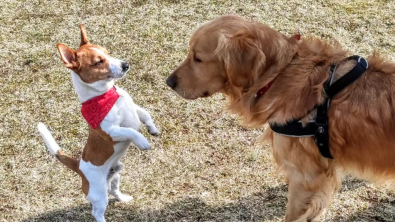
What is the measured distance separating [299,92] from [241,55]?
439 mm

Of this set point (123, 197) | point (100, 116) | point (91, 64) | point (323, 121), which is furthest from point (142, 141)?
point (323, 121)

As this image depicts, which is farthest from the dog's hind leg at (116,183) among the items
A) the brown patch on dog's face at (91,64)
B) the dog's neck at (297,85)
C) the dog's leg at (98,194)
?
the dog's neck at (297,85)

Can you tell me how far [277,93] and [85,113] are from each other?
4.54 ft

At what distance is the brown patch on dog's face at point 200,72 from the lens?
10.2 feet

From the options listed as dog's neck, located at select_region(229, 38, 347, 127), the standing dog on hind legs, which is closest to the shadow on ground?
the standing dog on hind legs

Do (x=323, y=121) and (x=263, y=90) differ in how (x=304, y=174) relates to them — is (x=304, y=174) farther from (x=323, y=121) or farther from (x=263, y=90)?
(x=263, y=90)

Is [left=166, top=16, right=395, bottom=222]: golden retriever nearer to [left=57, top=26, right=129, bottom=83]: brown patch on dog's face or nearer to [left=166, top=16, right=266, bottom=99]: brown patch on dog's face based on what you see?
[left=166, top=16, right=266, bottom=99]: brown patch on dog's face

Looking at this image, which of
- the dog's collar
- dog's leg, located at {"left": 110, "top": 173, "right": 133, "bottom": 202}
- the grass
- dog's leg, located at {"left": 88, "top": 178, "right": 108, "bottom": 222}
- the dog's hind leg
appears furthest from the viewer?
the grass

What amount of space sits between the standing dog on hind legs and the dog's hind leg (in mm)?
17

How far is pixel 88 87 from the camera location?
3.35 m

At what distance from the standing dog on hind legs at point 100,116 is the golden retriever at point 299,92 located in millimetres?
435

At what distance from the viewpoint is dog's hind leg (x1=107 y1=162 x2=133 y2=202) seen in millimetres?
3605

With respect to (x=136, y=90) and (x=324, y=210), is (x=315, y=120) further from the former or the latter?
(x=136, y=90)

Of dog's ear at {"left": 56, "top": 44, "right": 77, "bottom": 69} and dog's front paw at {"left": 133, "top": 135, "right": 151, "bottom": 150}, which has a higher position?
dog's ear at {"left": 56, "top": 44, "right": 77, "bottom": 69}
